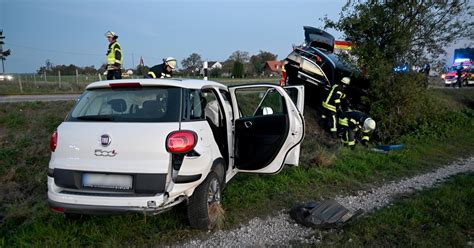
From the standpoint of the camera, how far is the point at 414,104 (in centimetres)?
987

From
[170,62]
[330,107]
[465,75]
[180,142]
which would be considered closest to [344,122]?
[330,107]

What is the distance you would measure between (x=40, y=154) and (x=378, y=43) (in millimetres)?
8849

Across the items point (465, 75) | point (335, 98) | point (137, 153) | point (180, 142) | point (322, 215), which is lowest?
point (322, 215)

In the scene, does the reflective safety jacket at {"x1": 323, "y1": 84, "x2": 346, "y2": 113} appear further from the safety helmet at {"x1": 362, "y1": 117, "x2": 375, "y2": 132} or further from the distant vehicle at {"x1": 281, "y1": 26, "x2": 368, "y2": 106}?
the safety helmet at {"x1": 362, "y1": 117, "x2": 375, "y2": 132}

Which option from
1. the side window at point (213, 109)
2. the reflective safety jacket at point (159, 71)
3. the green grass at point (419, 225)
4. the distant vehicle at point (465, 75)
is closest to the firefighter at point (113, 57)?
the reflective safety jacket at point (159, 71)

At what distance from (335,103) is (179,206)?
20.6 feet

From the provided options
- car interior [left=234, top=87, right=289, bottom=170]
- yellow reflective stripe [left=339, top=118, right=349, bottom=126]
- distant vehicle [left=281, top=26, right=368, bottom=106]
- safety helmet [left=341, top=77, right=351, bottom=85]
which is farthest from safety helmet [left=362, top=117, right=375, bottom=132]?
car interior [left=234, top=87, right=289, bottom=170]

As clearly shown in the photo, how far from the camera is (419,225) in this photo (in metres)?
4.17

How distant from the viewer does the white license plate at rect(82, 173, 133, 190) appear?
3484 mm

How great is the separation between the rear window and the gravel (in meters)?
1.39

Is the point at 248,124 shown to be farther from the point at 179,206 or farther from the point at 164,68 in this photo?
the point at 164,68

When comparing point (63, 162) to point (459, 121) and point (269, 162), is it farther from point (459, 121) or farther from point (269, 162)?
point (459, 121)

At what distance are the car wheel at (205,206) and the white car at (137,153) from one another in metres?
0.01

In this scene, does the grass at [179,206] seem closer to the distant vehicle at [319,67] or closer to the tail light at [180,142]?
the tail light at [180,142]
